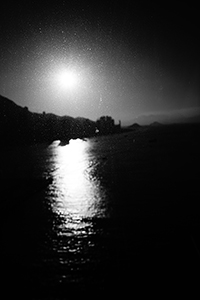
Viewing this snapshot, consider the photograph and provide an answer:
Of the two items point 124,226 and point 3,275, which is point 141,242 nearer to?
point 124,226

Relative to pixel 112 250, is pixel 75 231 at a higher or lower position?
lower

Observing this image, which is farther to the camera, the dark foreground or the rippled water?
the rippled water

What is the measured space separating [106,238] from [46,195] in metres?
20.2

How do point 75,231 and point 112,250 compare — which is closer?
point 112,250

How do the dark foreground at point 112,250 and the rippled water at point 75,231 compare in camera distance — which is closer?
the dark foreground at point 112,250

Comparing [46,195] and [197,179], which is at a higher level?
[197,179]

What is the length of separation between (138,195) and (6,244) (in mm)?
21864

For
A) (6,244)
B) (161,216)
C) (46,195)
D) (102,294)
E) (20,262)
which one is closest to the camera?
(102,294)

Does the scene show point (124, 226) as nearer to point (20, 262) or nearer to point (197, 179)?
point (20, 262)

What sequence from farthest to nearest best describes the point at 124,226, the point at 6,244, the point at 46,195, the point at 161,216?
1. the point at 46,195
2. the point at 161,216
3. the point at 124,226
4. the point at 6,244

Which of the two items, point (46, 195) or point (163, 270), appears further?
point (46, 195)

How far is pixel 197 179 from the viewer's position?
126ft

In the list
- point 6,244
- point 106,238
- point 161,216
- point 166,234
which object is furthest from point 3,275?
point 161,216

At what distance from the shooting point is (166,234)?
2003 cm
